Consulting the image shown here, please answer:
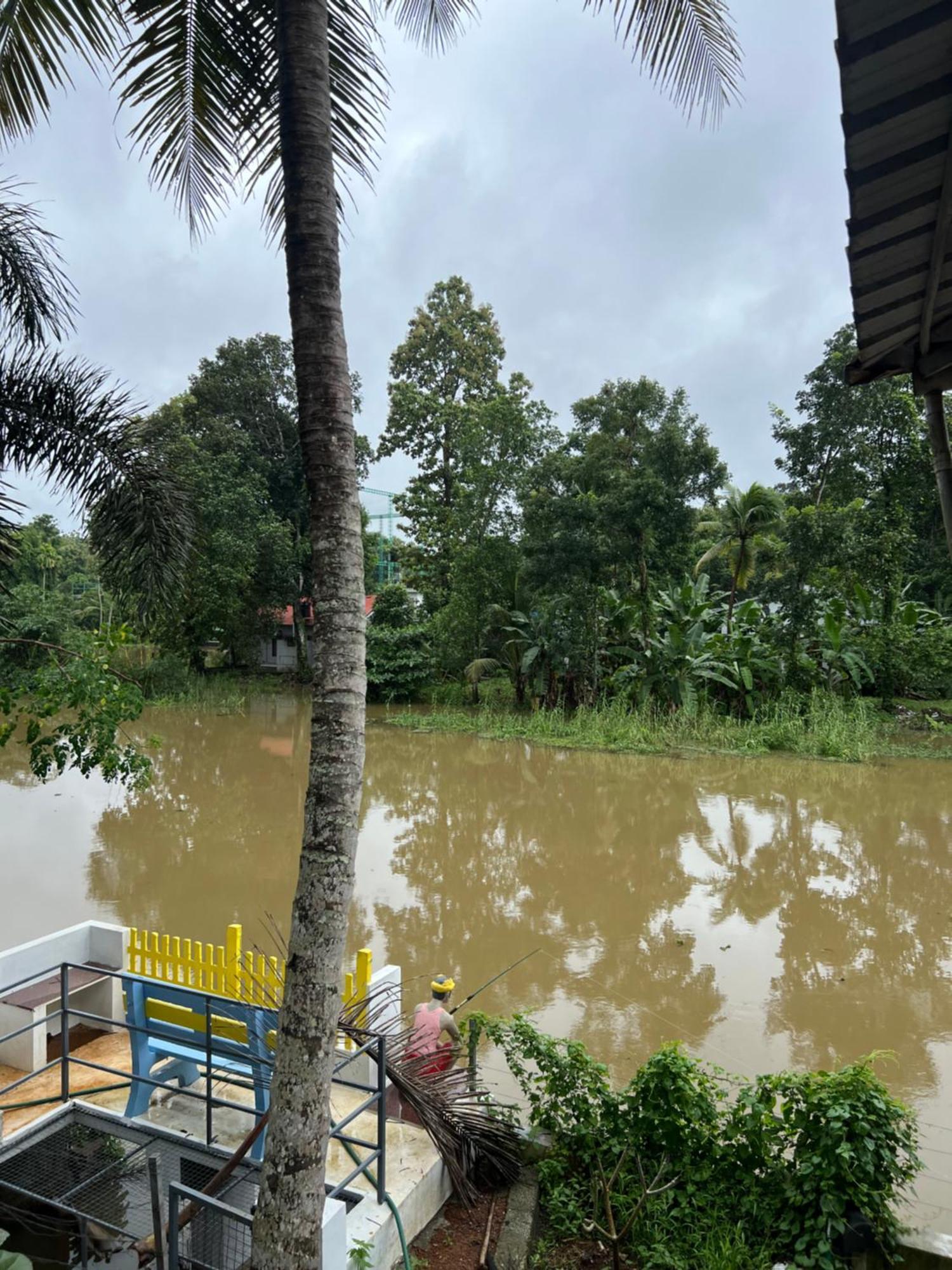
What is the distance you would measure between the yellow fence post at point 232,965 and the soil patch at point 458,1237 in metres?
1.37

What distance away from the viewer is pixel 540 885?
8.46 meters

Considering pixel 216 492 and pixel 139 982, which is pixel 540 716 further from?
pixel 139 982

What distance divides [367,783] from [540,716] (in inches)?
198

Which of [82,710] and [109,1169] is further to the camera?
[82,710]

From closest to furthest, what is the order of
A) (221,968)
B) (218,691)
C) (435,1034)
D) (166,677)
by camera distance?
(435,1034), (221,968), (166,677), (218,691)

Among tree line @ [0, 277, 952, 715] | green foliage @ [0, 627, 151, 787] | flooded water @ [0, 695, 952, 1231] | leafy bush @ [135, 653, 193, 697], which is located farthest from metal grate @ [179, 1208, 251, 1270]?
leafy bush @ [135, 653, 193, 697]

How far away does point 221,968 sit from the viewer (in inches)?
167

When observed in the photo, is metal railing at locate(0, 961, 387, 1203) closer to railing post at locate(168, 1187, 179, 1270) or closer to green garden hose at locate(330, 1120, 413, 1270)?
green garden hose at locate(330, 1120, 413, 1270)

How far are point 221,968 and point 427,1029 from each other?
3.76ft

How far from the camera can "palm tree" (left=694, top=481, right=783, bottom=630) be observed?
651 inches

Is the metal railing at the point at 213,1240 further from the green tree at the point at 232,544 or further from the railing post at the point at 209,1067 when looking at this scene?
the green tree at the point at 232,544

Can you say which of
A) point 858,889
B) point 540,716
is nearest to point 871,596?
point 540,716

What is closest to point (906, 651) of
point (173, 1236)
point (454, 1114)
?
point (454, 1114)

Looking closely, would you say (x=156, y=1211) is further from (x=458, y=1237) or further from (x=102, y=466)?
(x=102, y=466)
